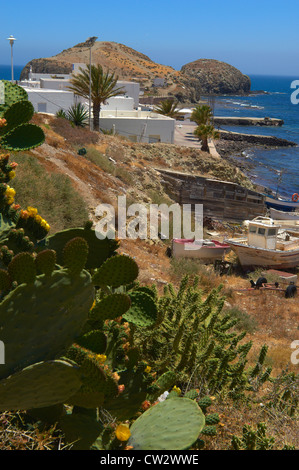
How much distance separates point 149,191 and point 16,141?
1911 centimetres

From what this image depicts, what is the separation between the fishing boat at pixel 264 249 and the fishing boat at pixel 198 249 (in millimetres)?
763

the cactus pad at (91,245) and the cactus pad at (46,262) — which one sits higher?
the cactus pad at (46,262)

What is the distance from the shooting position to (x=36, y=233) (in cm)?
381

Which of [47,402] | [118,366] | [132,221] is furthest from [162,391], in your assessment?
[132,221]

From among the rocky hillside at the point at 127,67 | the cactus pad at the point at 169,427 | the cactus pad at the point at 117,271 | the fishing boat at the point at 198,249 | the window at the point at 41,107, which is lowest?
the fishing boat at the point at 198,249

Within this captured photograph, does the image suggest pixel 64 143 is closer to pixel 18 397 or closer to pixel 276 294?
pixel 276 294

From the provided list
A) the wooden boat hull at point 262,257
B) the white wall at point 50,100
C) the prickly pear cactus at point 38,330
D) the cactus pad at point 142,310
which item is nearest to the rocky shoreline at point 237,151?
the white wall at point 50,100

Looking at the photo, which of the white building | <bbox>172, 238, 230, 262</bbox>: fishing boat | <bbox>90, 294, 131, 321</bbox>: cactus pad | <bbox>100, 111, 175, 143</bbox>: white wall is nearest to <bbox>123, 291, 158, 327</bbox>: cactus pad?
<bbox>90, 294, 131, 321</bbox>: cactus pad

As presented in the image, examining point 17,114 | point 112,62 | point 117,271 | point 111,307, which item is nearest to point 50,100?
point 17,114

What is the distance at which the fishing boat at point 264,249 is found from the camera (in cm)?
1764

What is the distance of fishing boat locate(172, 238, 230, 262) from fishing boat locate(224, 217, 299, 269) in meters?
0.76

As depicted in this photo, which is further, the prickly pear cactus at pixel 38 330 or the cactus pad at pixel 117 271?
the cactus pad at pixel 117 271

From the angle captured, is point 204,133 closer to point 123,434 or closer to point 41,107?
point 41,107

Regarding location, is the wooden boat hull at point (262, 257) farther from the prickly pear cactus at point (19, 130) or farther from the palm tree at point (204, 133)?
the palm tree at point (204, 133)
